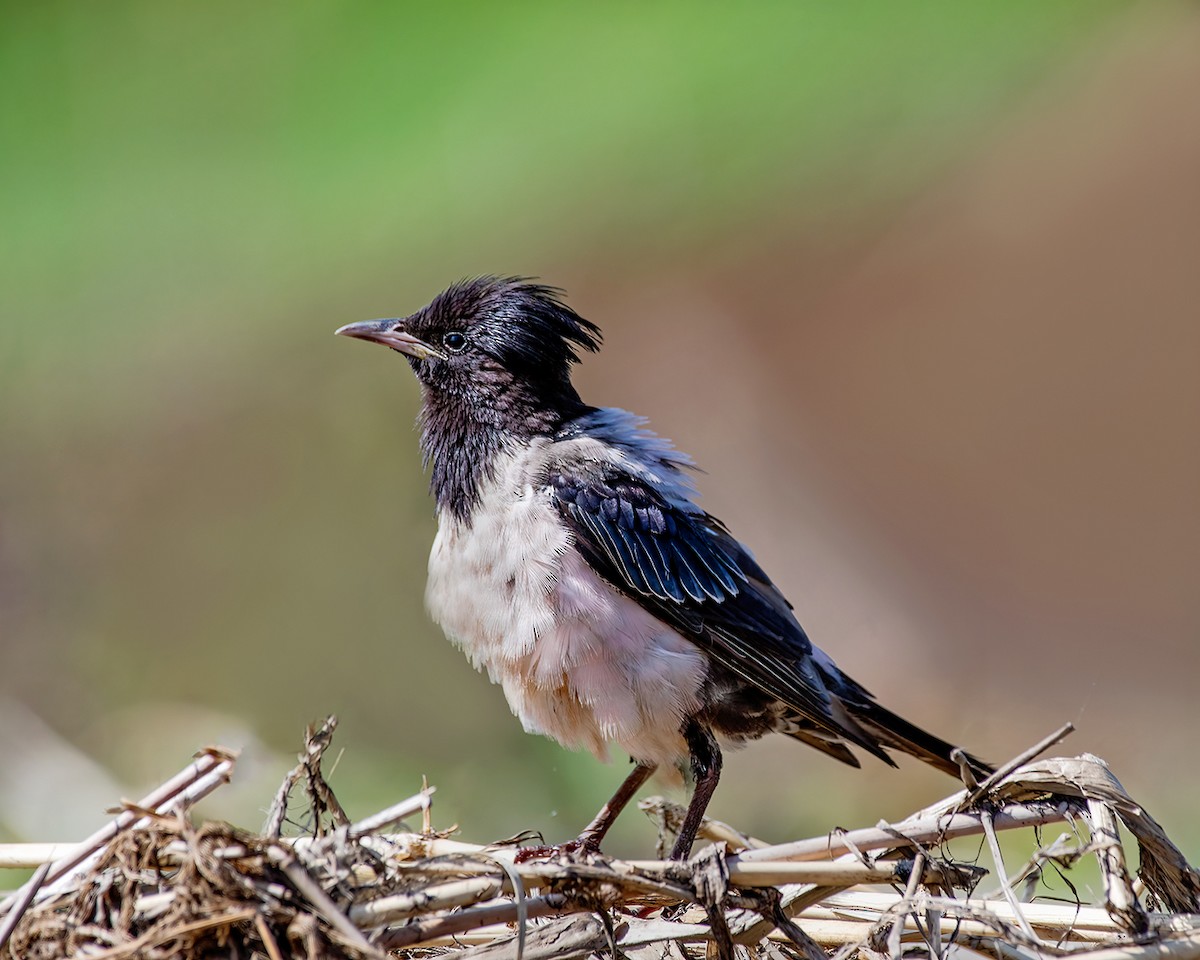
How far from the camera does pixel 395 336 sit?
15.6ft

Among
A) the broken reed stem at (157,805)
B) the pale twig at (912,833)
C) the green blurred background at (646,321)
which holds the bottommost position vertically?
the pale twig at (912,833)

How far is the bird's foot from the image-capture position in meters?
3.12

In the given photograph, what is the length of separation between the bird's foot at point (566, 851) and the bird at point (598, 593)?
0.02 metres

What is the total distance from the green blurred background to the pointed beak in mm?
2954

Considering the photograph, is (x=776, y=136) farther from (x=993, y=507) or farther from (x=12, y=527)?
(x=12, y=527)

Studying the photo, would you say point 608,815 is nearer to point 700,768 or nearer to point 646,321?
point 700,768

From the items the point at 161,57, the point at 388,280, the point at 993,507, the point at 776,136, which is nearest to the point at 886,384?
the point at 993,507

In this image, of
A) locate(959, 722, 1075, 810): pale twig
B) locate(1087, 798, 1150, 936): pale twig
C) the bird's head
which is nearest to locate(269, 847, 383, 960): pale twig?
locate(959, 722, 1075, 810): pale twig

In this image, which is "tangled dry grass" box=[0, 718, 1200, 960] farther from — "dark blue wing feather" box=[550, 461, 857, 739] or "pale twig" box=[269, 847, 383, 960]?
"dark blue wing feather" box=[550, 461, 857, 739]

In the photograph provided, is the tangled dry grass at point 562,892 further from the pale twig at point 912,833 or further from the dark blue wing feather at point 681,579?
the dark blue wing feather at point 681,579

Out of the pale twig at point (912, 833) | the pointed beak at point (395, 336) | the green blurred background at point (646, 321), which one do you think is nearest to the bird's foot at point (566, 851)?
the pale twig at point (912, 833)

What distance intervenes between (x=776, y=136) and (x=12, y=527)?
624 cm

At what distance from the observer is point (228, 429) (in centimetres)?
930

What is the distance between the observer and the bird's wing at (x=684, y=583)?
410 cm
